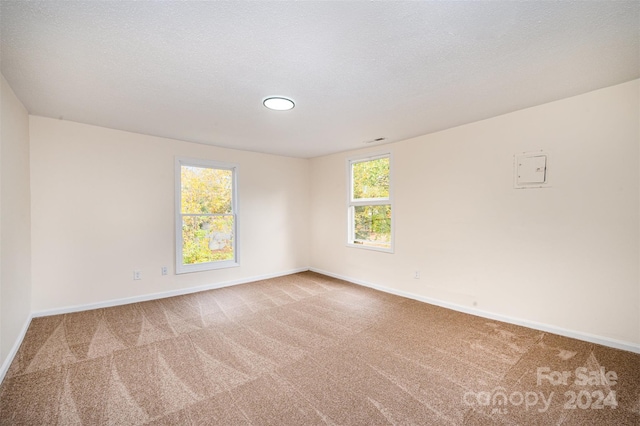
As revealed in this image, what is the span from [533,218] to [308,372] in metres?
2.78

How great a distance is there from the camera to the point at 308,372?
2172 mm

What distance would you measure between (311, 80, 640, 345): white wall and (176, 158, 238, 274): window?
9.00 feet

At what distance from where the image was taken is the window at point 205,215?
421 centimetres

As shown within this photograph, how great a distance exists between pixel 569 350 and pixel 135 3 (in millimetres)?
4153

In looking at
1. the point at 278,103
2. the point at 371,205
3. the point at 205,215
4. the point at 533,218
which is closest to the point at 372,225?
the point at 371,205

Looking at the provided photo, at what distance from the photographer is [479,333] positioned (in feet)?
9.30

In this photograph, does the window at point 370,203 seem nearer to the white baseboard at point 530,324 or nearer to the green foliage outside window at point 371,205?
the green foliage outside window at point 371,205

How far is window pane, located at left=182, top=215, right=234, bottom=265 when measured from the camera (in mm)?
4285

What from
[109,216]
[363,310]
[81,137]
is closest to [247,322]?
[363,310]

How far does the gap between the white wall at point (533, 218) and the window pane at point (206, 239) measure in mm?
2744

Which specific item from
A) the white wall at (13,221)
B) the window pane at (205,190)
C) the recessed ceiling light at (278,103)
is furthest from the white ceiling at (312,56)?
the window pane at (205,190)

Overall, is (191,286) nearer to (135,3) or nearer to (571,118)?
(135,3)

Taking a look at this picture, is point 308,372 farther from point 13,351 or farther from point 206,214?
point 206,214

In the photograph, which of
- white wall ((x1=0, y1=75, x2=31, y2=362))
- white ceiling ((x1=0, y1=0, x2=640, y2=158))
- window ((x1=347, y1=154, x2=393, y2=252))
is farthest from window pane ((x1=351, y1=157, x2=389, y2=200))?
white wall ((x1=0, y1=75, x2=31, y2=362))
